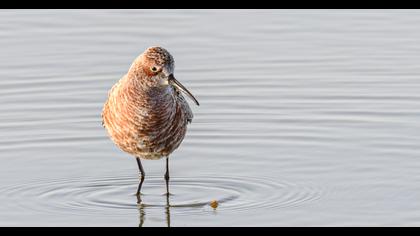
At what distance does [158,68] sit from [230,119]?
312 centimetres

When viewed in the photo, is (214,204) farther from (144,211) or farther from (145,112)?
(145,112)

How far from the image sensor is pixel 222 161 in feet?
44.4

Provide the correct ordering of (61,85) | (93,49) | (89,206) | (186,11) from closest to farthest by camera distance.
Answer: (89,206) < (61,85) < (93,49) < (186,11)

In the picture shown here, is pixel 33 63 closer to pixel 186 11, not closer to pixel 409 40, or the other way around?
pixel 186 11

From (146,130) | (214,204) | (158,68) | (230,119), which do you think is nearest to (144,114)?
(146,130)

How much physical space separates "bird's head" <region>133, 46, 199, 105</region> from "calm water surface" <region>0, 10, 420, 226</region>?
114cm

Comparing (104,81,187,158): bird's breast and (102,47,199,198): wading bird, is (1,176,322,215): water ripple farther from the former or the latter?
(104,81,187,158): bird's breast

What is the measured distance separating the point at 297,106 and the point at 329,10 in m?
3.86

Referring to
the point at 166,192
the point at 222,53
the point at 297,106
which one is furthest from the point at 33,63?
the point at 166,192

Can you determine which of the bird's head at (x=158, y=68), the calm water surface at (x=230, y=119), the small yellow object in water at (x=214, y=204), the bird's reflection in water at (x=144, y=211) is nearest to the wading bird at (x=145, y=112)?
the bird's head at (x=158, y=68)

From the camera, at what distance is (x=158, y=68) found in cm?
1212

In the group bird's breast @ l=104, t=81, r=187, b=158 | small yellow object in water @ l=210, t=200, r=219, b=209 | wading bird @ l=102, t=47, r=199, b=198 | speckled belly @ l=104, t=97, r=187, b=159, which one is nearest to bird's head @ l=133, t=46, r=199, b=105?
wading bird @ l=102, t=47, r=199, b=198

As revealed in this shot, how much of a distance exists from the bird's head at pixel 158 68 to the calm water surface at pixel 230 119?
3.73 ft

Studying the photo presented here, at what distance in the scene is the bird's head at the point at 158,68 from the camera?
12078mm
